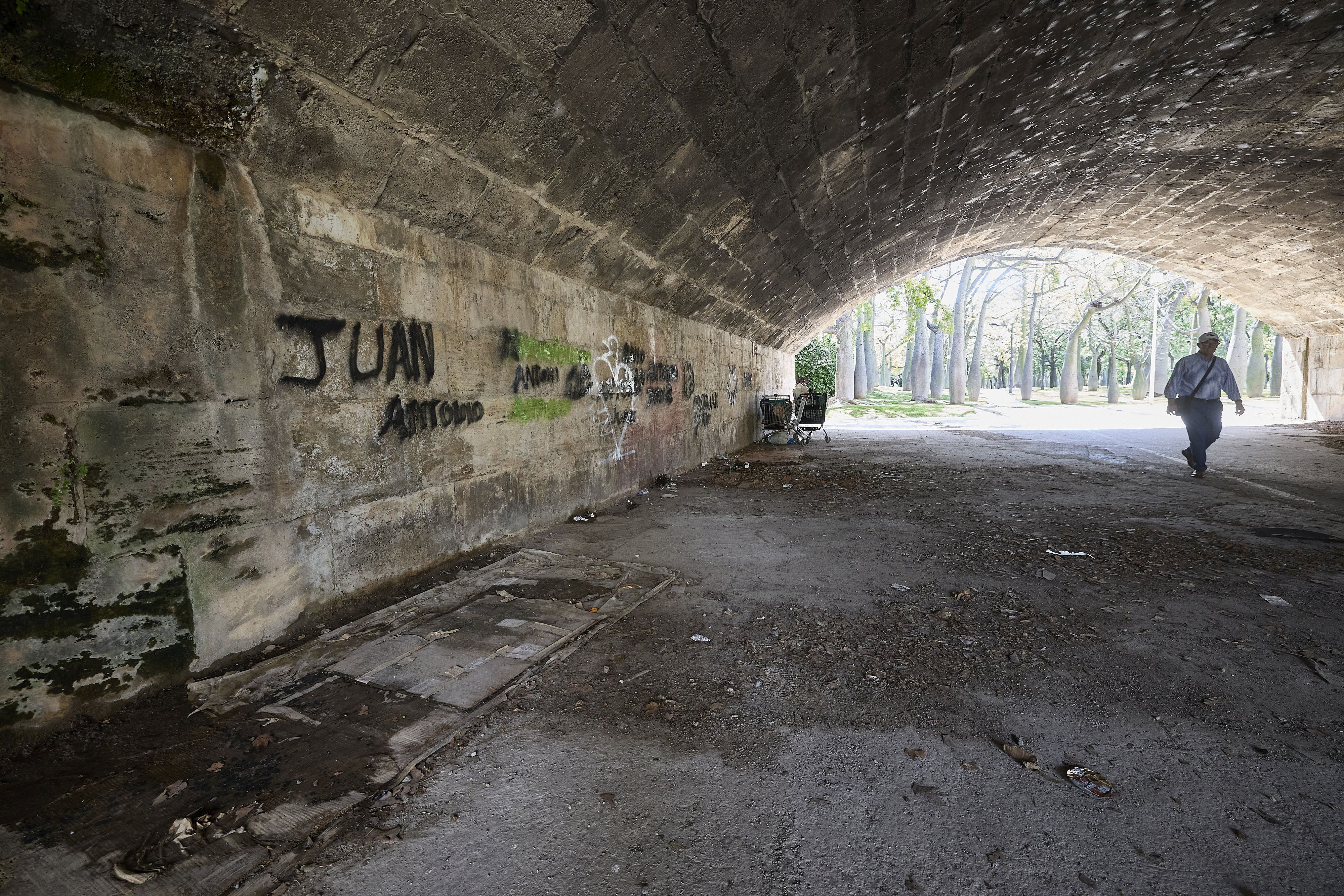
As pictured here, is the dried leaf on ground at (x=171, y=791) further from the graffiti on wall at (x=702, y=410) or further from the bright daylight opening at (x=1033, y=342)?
the bright daylight opening at (x=1033, y=342)

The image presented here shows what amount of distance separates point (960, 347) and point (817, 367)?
9068 mm

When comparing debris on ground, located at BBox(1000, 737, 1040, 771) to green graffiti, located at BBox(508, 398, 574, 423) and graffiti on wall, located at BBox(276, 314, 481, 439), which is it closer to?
graffiti on wall, located at BBox(276, 314, 481, 439)

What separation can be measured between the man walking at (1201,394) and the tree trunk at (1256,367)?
27.5 m

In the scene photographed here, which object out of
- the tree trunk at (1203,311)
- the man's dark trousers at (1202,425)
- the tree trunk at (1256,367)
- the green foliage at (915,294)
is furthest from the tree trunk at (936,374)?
the man's dark trousers at (1202,425)

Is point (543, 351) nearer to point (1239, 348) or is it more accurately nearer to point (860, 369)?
point (860, 369)

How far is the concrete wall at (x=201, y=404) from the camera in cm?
230

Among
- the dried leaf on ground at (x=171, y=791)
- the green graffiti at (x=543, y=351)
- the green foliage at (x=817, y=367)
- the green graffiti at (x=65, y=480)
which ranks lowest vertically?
the dried leaf on ground at (x=171, y=791)

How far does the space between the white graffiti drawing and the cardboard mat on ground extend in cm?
302

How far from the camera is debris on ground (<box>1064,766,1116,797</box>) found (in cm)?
198

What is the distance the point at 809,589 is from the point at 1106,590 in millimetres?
1914

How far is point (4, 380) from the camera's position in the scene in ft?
7.26

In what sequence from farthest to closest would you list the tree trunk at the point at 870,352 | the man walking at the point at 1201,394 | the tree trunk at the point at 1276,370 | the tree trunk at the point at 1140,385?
the tree trunk at the point at 1140,385 → the tree trunk at the point at 1276,370 → the tree trunk at the point at 870,352 → the man walking at the point at 1201,394

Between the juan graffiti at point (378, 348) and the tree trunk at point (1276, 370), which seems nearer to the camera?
the juan graffiti at point (378, 348)

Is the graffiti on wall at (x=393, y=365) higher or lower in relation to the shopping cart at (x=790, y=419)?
higher
